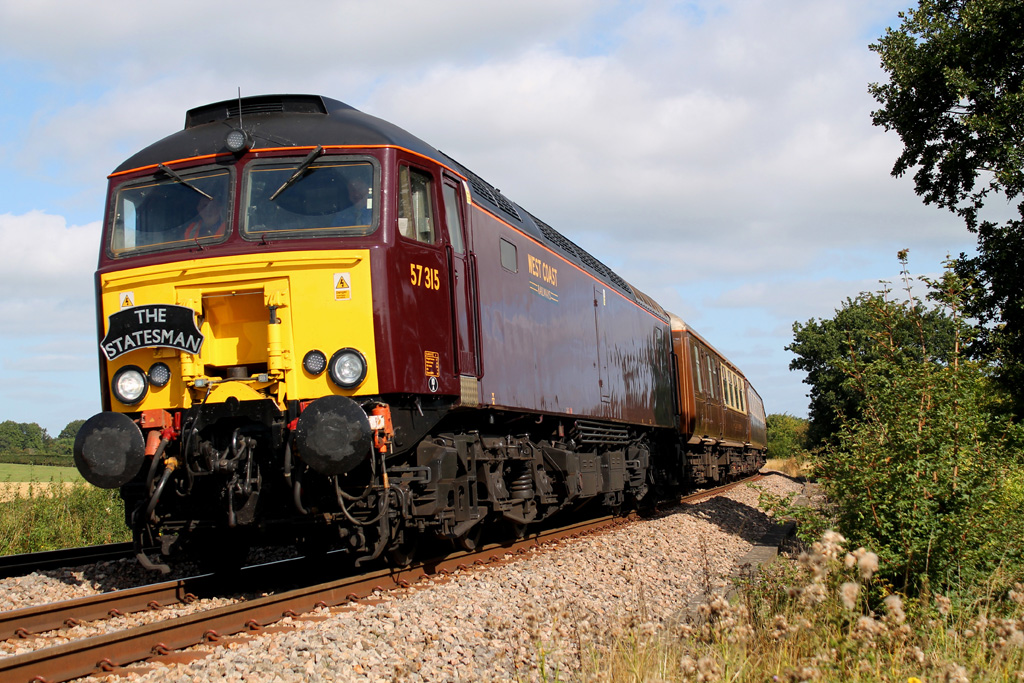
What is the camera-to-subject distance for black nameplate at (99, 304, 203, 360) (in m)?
6.61

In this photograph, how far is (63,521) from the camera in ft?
38.6

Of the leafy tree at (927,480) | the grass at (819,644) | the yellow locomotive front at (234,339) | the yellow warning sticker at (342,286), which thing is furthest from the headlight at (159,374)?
the leafy tree at (927,480)

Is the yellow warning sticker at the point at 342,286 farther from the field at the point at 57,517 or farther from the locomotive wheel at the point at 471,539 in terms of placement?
the field at the point at 57,517

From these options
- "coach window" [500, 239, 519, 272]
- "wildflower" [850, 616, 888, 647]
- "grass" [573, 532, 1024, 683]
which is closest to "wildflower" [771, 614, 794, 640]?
"grass" [573, 532, 1024, 683]

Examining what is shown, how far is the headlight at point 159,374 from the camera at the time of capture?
22.4ft

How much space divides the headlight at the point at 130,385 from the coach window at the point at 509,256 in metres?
3.72

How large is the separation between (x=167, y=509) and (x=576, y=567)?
3.75 m

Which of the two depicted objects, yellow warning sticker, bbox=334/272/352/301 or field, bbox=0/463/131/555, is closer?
yellow warning sticker, bbox=334/272/352/301

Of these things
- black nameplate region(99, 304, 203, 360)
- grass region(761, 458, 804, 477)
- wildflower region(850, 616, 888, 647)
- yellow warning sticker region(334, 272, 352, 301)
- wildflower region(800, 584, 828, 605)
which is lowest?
grass region(761, 458, 804, 477)

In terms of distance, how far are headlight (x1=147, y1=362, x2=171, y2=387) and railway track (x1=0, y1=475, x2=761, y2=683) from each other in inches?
61.4

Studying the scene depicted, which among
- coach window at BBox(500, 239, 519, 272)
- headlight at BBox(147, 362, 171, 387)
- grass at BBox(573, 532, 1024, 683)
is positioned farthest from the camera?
coach window at BBox(500, 239, 519, 272)

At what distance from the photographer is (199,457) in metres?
6.62

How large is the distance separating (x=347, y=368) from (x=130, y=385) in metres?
1.79

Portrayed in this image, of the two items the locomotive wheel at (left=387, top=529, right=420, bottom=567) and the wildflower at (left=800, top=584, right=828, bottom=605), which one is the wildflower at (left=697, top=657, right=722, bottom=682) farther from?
the locomotive wheel at (left=387, top=529, right=420, bottom=567)
